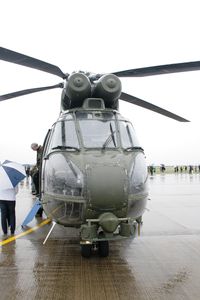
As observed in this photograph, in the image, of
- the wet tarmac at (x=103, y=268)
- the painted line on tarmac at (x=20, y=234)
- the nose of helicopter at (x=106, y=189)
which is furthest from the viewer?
the painted line on tarmac at (x=20, y=234)

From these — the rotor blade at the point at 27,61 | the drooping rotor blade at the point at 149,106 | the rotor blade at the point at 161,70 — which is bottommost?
the drooping rotor blade at the point at 149,106

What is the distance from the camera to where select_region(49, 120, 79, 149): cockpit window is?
627cm

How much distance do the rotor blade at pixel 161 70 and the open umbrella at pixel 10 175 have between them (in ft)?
11.3

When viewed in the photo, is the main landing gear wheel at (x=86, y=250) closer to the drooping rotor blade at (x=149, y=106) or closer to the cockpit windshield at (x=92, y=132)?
the cockpit windshield at (x=92, y=132)

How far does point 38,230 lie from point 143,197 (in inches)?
166

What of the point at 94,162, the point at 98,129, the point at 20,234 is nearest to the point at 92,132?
the point at 98,129

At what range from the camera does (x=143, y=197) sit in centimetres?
609

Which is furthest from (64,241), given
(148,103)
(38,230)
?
(148,103)

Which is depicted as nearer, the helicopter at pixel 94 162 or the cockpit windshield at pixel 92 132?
the helicopter at pixel 94 162

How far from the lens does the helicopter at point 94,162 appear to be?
17.9 ft

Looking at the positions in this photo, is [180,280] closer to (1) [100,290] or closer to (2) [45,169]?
(1) [100,290]

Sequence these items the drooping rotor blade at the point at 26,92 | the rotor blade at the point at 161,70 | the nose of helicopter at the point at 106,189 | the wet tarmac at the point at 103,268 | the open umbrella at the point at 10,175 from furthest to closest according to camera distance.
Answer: the open umbrella at the point at 10,175
the drooping rotor blade at the point at 26,92
the rotor blade at the point at 161,70
the nose of helicopter at the point at 106,189
the wet tarmac at the point at 103,268

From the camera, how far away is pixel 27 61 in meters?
6.96

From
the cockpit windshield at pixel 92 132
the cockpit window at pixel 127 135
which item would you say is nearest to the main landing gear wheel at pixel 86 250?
the cockpit windshield at pixel 92 132
